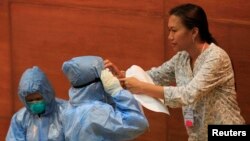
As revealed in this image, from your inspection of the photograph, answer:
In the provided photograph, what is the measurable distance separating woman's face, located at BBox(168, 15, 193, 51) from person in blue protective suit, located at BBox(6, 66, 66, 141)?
774mm

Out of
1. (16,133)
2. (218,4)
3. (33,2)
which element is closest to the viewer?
(16,133)

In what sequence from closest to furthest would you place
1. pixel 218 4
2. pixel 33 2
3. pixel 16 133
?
pixel 16 133
pixel 218 4
pixel 33 2

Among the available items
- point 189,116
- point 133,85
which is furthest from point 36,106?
point 189,116

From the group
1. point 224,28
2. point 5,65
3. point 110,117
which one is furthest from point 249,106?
point 5,65

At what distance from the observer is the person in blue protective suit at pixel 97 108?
8.54 ft

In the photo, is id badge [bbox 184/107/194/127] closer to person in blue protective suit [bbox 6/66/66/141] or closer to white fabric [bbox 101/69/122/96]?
white fabric [bbox 101/69/122/96]

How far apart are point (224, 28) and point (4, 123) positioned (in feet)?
5.73

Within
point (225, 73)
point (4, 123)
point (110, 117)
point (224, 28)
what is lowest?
point (4, 123)

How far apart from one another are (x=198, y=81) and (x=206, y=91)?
2.5 inches

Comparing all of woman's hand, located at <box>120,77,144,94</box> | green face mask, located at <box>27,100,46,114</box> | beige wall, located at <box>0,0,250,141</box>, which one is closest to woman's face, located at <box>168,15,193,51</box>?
woman's hand, located at <box>120,77,144,94</box>

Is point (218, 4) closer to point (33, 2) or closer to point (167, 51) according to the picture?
point (167, 51)

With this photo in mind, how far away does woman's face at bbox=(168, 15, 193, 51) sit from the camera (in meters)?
2.63

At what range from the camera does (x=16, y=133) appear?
302cm

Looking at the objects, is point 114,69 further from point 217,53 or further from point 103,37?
point 103,37
